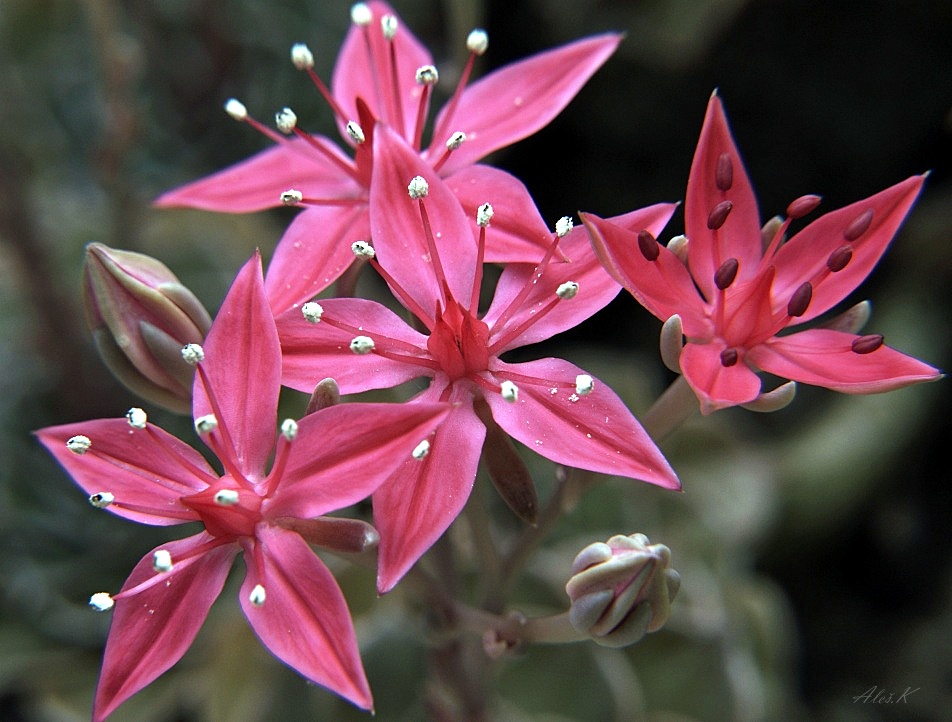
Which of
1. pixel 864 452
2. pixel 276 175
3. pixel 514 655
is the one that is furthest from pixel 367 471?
pixel 864 452

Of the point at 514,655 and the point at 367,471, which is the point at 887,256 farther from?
the point at 367,471

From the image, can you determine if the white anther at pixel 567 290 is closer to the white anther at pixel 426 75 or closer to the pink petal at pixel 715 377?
the pink petal at pixel 715 377

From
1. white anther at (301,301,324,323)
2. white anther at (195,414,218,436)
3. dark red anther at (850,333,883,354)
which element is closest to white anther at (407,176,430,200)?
white anther at (301,301,324,323)

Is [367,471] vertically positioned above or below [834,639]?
above

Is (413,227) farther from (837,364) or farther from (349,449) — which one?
(837,364)

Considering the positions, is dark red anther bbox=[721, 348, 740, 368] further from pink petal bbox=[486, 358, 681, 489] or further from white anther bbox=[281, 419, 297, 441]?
white anther bbox=[281, 419, 297, 441]

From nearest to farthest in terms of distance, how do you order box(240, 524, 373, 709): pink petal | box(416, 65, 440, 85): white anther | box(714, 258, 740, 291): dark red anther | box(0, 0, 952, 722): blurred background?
1. box(240, 524, 373, 709): pink petal
2. box(714, 258, 740, 291): dark red anther
3. box(416, 65, 440, 85): white anther
4. box(0, 0, 952, 722): blurred background
